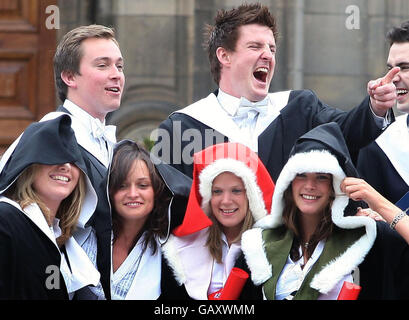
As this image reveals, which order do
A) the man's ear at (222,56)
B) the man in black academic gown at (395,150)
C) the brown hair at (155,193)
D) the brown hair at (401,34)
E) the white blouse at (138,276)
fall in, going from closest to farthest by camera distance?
the white blouse at (138,276) < the brown hair at (155,193) < the man in black academic gown at (395,150) < the brown hair at (401,34) < the man's ear at (222,56)

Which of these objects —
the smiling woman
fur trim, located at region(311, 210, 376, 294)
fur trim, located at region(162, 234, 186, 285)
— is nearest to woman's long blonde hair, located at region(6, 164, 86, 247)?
the smiling woman

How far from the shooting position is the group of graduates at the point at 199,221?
4.61 m

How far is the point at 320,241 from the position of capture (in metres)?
4.72

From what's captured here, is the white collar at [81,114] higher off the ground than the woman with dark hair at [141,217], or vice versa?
the white collar at [81,114]

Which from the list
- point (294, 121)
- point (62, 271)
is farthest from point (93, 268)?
point (294, 121)

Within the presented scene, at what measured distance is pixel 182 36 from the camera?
8258 millimetres

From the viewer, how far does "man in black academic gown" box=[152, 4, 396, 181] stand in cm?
568

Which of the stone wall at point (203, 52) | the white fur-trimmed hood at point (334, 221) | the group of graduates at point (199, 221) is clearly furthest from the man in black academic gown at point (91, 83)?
the stone wall at point (203, 52)

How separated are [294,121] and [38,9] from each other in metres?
3.21

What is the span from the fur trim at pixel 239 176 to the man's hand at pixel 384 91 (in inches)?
24.4

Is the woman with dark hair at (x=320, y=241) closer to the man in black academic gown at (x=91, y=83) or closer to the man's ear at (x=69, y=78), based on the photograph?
the man in black academic gown at (x=91, y=83)

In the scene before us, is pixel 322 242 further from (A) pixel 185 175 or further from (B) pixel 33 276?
(B) pixel 33 276
